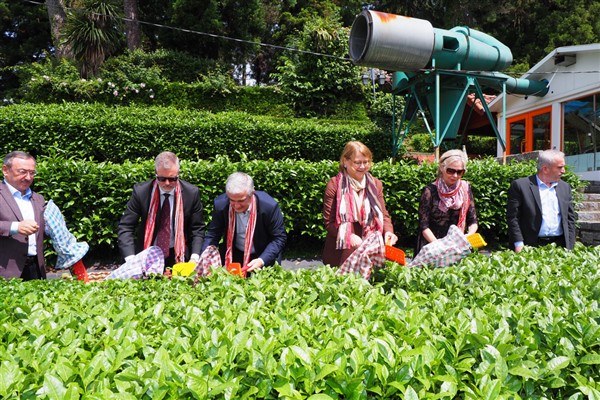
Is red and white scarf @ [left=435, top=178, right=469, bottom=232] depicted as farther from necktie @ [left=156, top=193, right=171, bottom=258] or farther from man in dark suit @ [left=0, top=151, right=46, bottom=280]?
man in dark suit @ [left=0, top=151, right=46, bottom=280]

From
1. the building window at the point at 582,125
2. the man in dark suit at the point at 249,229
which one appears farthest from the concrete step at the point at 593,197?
the man in dark suit at the point at 249,229

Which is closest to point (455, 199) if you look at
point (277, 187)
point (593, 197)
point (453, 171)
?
point (453, 171)

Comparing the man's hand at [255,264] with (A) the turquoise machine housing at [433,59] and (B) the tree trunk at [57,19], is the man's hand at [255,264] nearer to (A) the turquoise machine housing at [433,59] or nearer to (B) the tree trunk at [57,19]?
(A) the turquoise machine housing at [433,59]

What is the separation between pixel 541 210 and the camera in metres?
4.48

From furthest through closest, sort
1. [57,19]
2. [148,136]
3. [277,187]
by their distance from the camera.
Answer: [57,19]
[148,136]
[277,187]

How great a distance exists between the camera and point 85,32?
55.8 feet

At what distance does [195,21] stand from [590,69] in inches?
687

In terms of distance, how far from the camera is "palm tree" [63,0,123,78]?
17.0m

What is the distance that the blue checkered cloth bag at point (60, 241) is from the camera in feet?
13.5

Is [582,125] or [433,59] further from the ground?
[433,59]

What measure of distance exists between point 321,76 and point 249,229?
15.3 meters

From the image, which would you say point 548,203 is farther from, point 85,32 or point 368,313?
point 85,32

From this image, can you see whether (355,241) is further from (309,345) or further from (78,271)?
(78,271)

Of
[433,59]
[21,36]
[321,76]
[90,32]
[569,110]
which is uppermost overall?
[21,36]
